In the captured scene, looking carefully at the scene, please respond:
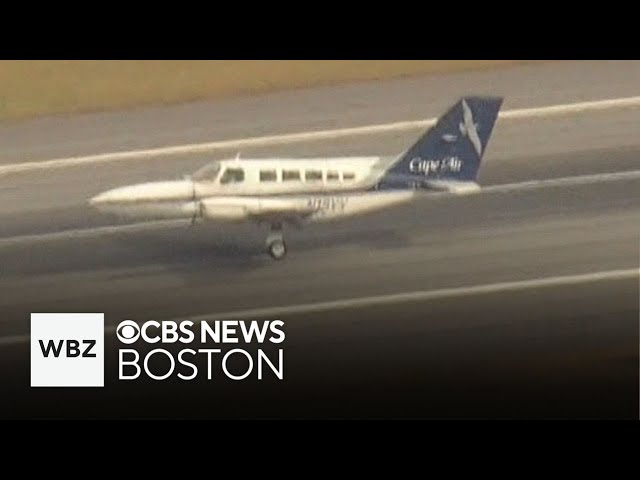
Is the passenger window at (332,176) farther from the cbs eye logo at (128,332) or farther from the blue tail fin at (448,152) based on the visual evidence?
the cbs eye logo at (128,332)

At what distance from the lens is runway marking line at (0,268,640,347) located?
38156 millimetres

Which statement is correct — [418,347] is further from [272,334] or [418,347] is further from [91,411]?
[91,411]

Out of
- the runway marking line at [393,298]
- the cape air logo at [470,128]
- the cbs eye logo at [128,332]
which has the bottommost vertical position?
the cbs eye logo at [128,332]

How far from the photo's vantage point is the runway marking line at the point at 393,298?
3816 cm

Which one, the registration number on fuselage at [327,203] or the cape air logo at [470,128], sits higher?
the cape air logo at [470,128]

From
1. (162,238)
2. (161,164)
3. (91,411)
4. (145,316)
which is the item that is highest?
(161,164)

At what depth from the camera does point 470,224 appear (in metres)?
43.5

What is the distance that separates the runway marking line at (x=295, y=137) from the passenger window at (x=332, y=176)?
13.7m

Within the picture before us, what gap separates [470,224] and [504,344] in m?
9.04

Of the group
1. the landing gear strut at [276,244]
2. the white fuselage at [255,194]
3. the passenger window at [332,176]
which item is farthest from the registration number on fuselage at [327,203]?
the landing gear strut at [276,244]

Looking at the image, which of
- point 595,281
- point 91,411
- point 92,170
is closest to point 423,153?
A: point 595,281

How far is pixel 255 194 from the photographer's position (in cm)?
3934

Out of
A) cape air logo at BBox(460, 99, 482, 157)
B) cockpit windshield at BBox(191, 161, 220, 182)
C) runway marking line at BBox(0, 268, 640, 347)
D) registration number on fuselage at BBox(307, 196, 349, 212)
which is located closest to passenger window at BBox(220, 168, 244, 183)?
cockpit windshield at BBox(191, 161, 220, 182)

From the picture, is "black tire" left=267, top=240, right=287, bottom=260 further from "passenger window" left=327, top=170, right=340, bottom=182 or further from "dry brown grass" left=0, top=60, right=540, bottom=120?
"dry brown grass" left=0, top=60, right=540, bottom=120
